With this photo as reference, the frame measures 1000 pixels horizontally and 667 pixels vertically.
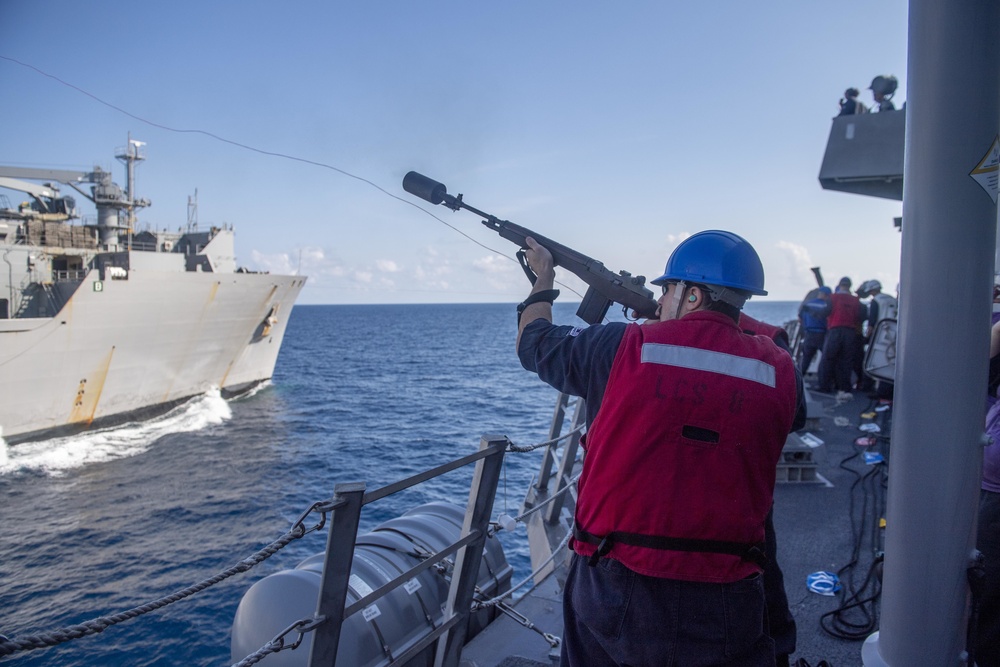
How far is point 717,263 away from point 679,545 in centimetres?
89

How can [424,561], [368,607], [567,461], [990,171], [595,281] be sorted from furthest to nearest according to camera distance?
1. [567,461]
2. [368,607]
3. [595,281]
4. [424,561]
5. [990,171]

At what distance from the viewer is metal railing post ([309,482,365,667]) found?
6.62ft

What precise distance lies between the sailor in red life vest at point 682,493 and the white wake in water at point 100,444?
69.0 ft

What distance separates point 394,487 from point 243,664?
708 millimetres

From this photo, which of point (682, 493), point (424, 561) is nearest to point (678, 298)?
point (682, 493)

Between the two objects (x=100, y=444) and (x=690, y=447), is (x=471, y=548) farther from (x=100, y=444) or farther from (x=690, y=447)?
(x=100, y=444)

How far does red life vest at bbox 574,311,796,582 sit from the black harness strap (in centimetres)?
1

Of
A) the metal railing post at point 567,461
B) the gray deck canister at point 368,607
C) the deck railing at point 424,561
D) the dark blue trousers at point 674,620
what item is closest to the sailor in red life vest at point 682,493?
the dark blue trousers at point 674,620

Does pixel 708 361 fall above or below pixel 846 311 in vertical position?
below

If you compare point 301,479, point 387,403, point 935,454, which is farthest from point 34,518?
point 935,454

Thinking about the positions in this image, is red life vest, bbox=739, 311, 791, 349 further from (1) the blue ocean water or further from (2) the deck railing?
(1) the blue ocean water

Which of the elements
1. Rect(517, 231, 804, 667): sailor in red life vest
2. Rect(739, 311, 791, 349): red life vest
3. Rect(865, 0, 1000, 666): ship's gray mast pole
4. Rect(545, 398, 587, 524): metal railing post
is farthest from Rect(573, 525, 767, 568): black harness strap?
Rect(545, 398, 587, 524): metal railing post

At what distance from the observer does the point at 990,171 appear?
6.09 ft

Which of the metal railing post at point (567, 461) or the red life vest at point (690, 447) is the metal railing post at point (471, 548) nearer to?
the red life vest at point (690, 447)
